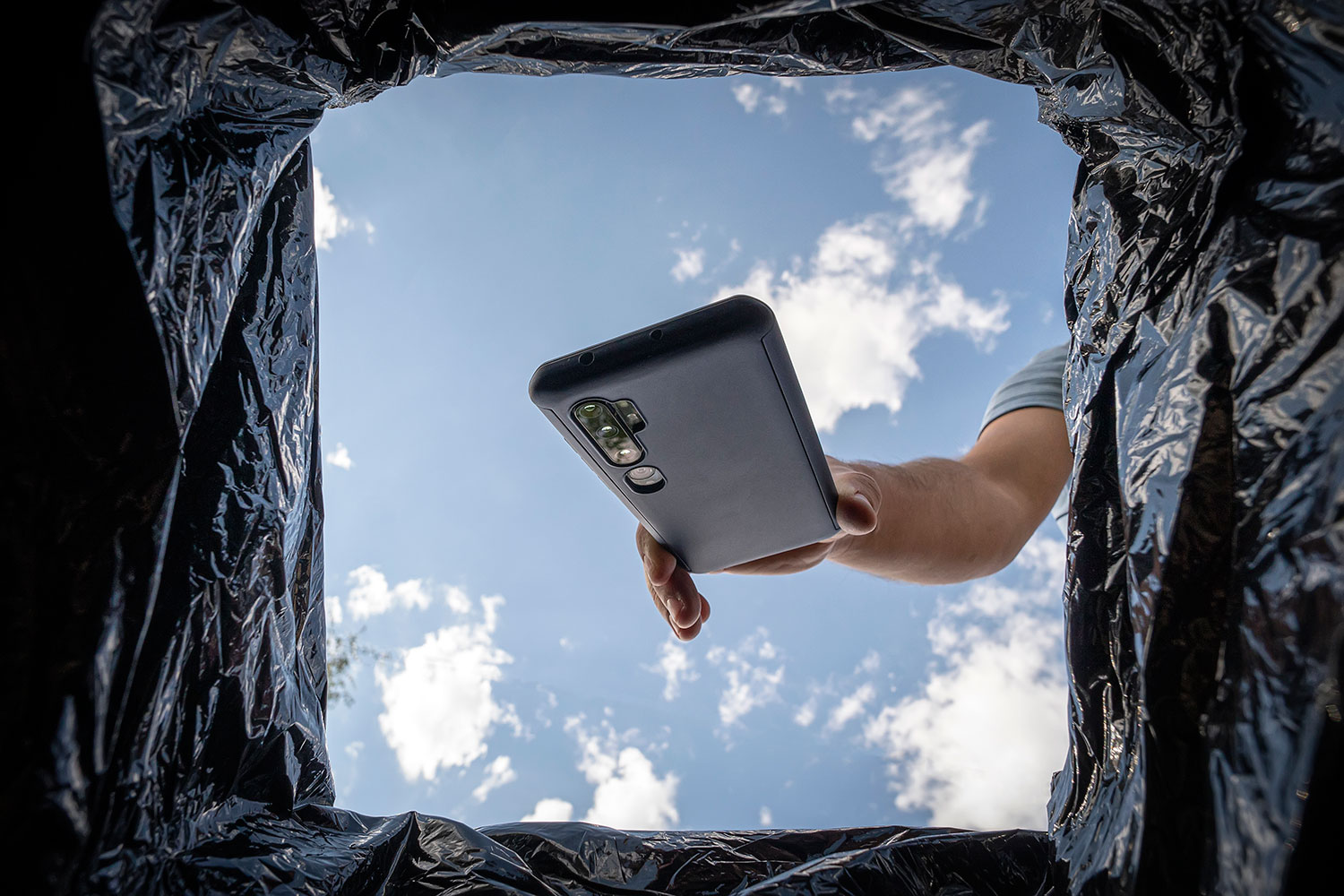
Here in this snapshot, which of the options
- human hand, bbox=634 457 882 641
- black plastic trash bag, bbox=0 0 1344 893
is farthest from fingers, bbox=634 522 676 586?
black plastic trash bag, bbox=0 0 1344 893

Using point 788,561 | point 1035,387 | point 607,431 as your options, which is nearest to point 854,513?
point 788,561

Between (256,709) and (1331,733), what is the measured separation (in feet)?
1.92

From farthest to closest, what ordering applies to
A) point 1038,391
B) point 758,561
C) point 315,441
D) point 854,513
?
point 1038,391 < point 758,561 < point 854,513 < point 315,441

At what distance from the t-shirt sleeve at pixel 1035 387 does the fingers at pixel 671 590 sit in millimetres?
701

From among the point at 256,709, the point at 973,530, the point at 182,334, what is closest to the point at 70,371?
the point at 182,334

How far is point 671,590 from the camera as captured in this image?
2.56 ft

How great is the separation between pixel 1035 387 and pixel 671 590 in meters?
0.77

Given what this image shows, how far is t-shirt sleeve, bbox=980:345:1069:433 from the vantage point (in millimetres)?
1076

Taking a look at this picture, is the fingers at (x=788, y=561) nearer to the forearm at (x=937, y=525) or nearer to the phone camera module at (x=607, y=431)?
the forearm at (x=937, y=525)

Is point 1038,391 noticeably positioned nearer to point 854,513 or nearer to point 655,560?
point 854,513

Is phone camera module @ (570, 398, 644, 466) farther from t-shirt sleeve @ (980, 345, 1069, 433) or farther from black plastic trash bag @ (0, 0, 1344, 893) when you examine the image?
t-shirt sleeve @ (980, 345, 1069, 433)

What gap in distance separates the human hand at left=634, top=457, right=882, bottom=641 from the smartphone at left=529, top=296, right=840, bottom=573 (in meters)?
0.03

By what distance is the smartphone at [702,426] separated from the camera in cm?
45

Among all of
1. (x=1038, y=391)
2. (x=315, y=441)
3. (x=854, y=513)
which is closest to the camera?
(x=315, y=441)
